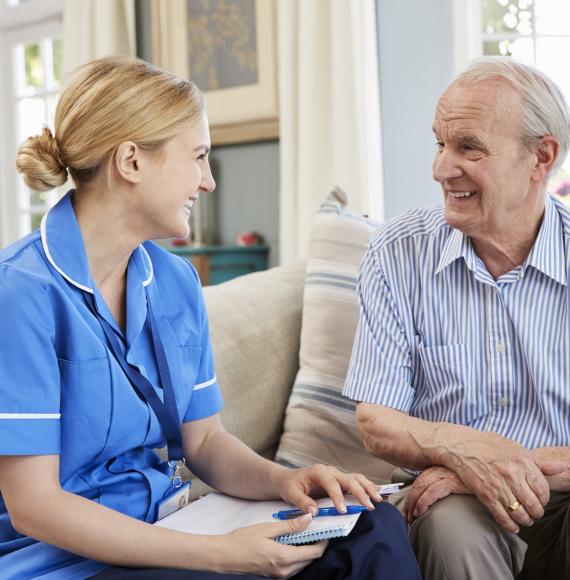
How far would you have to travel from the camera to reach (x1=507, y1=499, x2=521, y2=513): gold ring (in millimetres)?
1419

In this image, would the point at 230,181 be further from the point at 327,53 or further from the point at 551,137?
the point at 551,137

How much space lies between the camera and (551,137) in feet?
5.38

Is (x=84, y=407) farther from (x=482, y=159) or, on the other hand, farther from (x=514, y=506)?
(x=482, y=159)

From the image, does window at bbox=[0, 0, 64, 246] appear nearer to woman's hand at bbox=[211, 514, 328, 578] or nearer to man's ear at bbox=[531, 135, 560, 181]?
man's ear at bbox=[531, 135, 560, 181]

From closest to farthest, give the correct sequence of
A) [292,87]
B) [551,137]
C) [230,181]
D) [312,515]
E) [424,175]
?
1. [312,515]
2. [551,137]
3. [424,175]
4. [292,87]
5. [230,181]

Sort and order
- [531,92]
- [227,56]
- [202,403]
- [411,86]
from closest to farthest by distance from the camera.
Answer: [202,403] → [531,92] → [411,86] → [227,56]

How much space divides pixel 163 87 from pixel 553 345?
2.87 feet

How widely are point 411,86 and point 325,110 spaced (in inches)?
15.0

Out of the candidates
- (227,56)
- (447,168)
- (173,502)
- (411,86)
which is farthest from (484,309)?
(227,56)

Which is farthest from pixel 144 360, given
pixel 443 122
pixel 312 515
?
pixel 443 122

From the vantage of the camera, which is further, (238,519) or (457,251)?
(457,251)

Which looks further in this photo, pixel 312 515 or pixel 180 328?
pixel 180 328

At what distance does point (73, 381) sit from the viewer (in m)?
1.21

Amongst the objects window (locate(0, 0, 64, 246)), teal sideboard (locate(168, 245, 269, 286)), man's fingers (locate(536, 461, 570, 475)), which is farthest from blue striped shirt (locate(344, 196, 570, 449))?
window (locate(0, 0, 64, 246))
